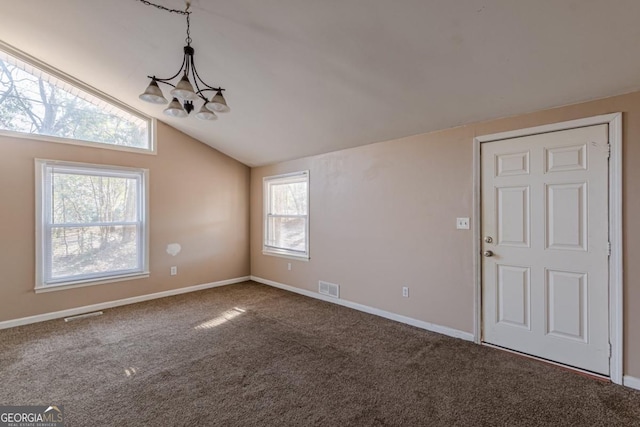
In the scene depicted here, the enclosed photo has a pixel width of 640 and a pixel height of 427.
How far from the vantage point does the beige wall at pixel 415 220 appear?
225 centimetres

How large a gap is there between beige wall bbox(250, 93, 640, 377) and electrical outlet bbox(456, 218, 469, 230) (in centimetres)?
5

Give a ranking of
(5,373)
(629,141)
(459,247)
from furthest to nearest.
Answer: (459,247) → (5,373) → (629,141)

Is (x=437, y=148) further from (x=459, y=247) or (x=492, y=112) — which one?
(x=459, y=247)

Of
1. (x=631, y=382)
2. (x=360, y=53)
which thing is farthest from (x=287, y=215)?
(x=631, y=382)

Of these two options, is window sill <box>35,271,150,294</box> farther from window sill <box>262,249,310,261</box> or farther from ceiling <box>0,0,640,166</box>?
ceiling <box>0,0,640,166</box>

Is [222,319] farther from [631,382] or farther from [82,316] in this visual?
[631,382]

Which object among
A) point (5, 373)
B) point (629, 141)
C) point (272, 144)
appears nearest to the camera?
point (629, 141)

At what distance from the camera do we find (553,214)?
2.59m

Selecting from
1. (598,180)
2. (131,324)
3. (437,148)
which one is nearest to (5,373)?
(131,324)

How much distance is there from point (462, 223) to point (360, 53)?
1916mm

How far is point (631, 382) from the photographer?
87.5 inches

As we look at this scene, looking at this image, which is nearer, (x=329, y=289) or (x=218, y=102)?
(x=218, y=102)

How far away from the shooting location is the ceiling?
1912 mm

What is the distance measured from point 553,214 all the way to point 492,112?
1048mm
